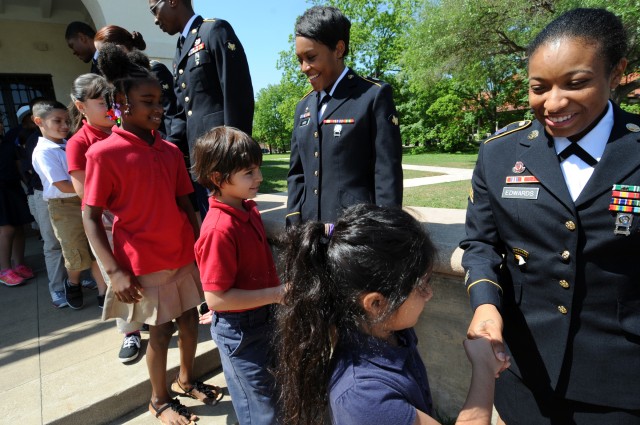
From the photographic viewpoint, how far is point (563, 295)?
4.16 feet

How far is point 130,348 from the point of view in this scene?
112 inches

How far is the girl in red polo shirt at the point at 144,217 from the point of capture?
2100 millimetres

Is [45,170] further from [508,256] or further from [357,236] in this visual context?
[508,256]

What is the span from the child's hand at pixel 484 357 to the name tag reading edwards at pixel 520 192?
52cm

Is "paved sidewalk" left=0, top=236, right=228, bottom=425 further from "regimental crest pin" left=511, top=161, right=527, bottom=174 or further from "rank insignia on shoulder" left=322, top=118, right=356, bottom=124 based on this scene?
"regimental crest pin" left=511, top=161, right=527, bottom=174

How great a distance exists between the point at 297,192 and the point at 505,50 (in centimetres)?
1976

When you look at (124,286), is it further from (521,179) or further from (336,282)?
(521,179)

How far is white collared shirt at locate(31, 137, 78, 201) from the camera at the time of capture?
331cm

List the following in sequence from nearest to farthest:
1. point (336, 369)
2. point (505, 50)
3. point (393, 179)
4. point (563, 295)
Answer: point (336, 369)
point (563, 295)
point (393, 179)
point (505, 50)

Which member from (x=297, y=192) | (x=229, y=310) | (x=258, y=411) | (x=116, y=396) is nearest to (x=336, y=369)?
(x=229, y=310)

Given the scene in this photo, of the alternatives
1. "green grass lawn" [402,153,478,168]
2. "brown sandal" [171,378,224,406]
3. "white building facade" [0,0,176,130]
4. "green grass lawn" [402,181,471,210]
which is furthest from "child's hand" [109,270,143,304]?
"green grass lawn" [402,153,478,168]

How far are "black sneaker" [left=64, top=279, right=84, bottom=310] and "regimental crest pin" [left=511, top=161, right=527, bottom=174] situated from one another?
13.0 ft

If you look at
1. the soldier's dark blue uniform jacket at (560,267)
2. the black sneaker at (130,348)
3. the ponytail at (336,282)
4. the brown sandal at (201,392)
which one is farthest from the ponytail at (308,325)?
the black sneaker at (130,348)

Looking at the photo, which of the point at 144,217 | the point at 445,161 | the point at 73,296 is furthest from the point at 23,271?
the point at 445,161
